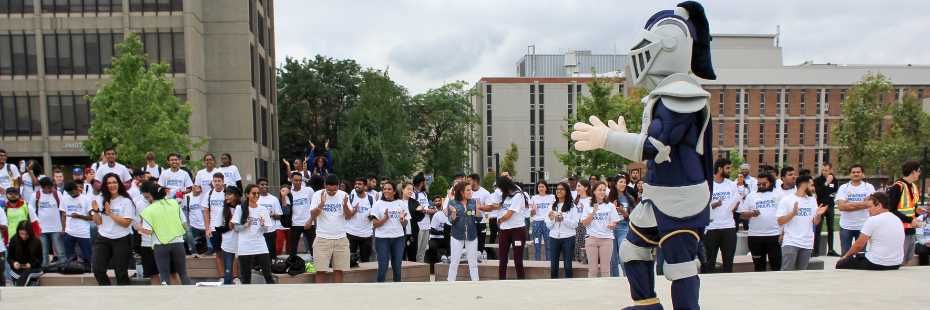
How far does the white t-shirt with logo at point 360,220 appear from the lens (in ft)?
30.8

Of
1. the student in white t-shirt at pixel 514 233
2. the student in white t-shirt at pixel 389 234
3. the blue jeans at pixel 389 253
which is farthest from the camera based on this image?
the student in white t-shirt at pixel 514 233

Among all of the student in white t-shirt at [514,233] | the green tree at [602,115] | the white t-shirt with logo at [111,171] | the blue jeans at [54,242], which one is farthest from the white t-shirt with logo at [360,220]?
the green tree at [602,115]

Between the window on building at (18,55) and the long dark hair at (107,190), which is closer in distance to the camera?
the long dark hair at (107,190)

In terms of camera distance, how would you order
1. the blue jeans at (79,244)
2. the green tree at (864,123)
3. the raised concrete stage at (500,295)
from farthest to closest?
the green tree at (864,123)
the blue jeans at (79,244)
the raised concrete stage at (500,295)

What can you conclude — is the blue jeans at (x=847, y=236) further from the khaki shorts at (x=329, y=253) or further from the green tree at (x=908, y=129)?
the green tree at (x=908, y=129)

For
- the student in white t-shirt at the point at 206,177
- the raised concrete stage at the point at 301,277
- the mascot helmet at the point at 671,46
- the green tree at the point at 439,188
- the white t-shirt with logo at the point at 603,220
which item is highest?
the mascot helmet at the point at 671,46

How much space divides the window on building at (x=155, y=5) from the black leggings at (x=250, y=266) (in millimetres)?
27215

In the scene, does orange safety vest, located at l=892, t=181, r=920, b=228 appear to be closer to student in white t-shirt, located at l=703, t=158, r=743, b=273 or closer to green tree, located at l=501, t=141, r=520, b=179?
student in white t-shirt, located at l=703, t=158, r=743, b=273

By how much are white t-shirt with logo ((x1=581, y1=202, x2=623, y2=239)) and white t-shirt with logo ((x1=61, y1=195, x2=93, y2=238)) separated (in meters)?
7.71

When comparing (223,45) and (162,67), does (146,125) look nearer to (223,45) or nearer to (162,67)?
(162,67)

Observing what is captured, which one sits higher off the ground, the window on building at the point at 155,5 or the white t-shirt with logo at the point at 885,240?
the window on building at the point at 155,5

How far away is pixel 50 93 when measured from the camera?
3102 centimetres

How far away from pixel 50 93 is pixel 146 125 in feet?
50.8

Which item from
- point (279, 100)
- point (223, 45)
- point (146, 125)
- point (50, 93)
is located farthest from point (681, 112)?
point (279, 100)
